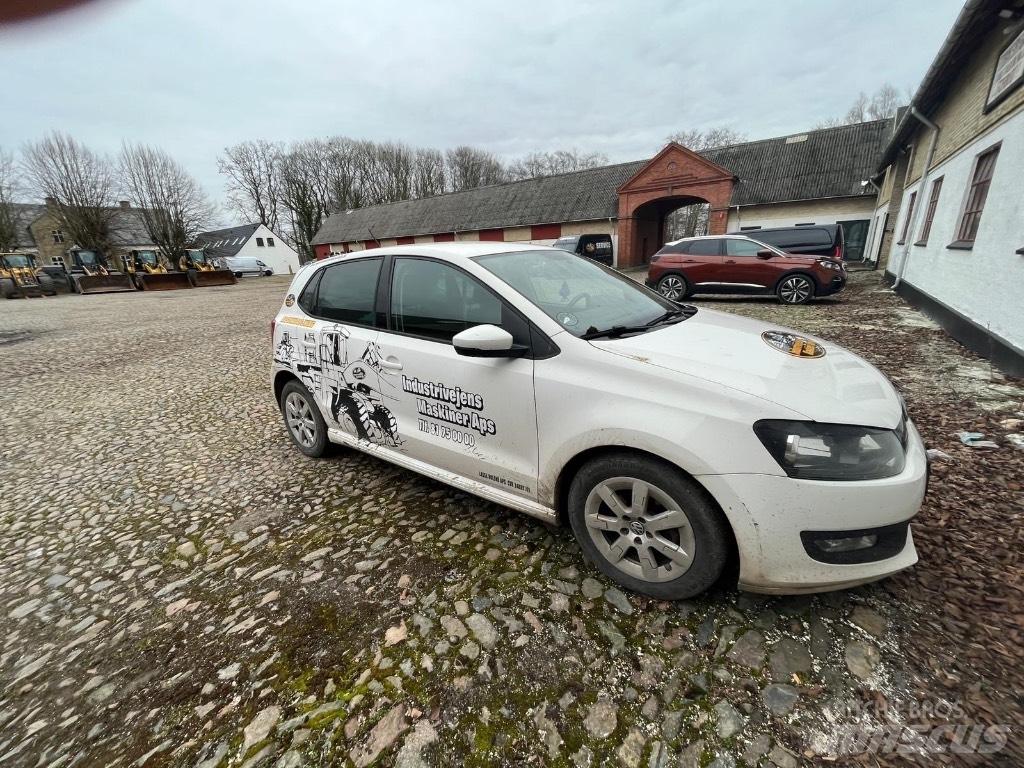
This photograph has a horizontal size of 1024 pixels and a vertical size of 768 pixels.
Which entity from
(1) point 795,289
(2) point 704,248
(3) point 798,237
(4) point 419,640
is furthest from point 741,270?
(4) point 419,640

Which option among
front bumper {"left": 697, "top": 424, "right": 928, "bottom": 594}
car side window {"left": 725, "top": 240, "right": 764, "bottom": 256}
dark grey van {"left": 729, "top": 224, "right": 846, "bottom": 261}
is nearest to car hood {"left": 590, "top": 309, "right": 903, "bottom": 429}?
front bumper {"left": 697, "top": 424, "right": 928, "bottom": 594}

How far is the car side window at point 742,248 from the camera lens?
10.7m

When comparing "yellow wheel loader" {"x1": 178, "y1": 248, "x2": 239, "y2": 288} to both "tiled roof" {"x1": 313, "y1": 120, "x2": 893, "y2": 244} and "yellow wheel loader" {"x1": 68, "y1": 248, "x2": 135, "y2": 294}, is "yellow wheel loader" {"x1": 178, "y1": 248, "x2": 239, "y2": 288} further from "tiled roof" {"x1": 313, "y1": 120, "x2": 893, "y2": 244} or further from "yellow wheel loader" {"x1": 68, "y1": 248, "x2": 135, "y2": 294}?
"tiled roof" {"x1": 313, "y1": 120, "x2": 893, "y2": 244}

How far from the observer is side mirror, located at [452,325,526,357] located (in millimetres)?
2143

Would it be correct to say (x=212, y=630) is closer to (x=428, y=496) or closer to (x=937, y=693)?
(x=428, y=496)

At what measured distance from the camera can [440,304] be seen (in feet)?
8.72

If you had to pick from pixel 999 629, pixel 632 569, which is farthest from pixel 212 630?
pixel 999 629

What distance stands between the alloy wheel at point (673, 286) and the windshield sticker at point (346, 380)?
33.3 ft

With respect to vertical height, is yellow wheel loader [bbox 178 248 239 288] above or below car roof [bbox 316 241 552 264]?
below

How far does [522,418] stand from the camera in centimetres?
225

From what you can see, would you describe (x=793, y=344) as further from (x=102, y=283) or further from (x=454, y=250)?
(x=102, y=283)

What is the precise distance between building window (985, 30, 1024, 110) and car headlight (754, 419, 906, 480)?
23.4 feet

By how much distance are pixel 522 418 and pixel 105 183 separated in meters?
Result: 48.0

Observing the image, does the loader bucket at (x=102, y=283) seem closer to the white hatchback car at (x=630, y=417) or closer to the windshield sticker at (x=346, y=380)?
the windshield sticker at (x=346, y=380)
